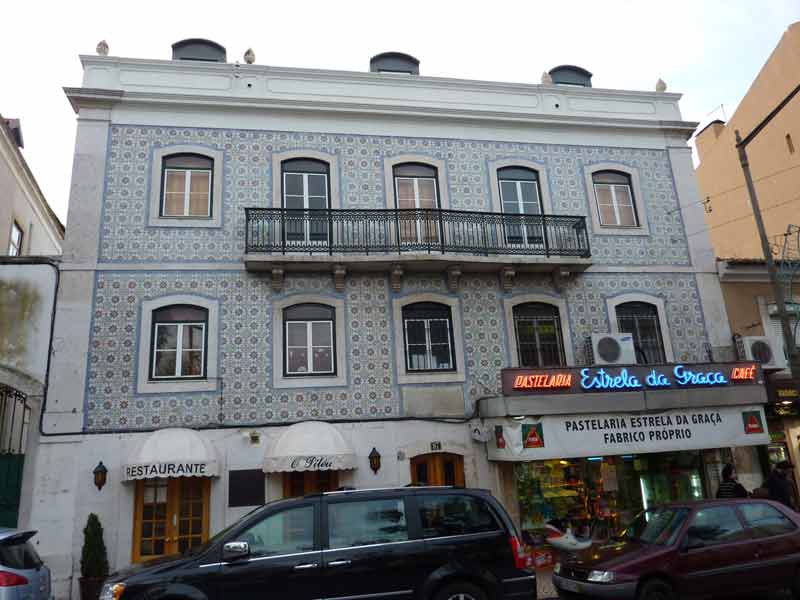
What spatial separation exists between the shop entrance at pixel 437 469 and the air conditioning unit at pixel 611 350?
3.85 metres

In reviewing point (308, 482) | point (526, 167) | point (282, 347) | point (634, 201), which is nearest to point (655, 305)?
point (634, 201)

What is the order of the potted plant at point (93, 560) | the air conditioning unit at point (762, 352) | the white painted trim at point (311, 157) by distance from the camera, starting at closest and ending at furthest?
the potted plant at point (93, 560) → the white painted trim at point (311, 157) → the air conditioning unit at point (762, 352)

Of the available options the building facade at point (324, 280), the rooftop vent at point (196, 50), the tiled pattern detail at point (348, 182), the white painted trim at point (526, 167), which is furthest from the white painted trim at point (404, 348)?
the rooftop vent at point (196, 50)

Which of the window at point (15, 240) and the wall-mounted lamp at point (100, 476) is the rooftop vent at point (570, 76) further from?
the window at point (15, 240)

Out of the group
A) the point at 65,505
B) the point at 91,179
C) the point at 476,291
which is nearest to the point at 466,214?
the point at 476,291

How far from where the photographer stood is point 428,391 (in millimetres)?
13016

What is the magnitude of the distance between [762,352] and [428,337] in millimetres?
7894

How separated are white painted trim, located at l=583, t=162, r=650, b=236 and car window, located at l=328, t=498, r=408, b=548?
9.96 metres

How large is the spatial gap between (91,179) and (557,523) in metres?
12.2

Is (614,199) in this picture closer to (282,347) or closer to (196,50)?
(282,347)

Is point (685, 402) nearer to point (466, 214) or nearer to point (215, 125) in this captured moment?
point (466, 214)

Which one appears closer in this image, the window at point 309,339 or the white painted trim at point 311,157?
the window at point 309,339

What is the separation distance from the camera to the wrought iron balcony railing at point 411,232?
13.1 m

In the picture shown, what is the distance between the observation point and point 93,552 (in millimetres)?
10742
